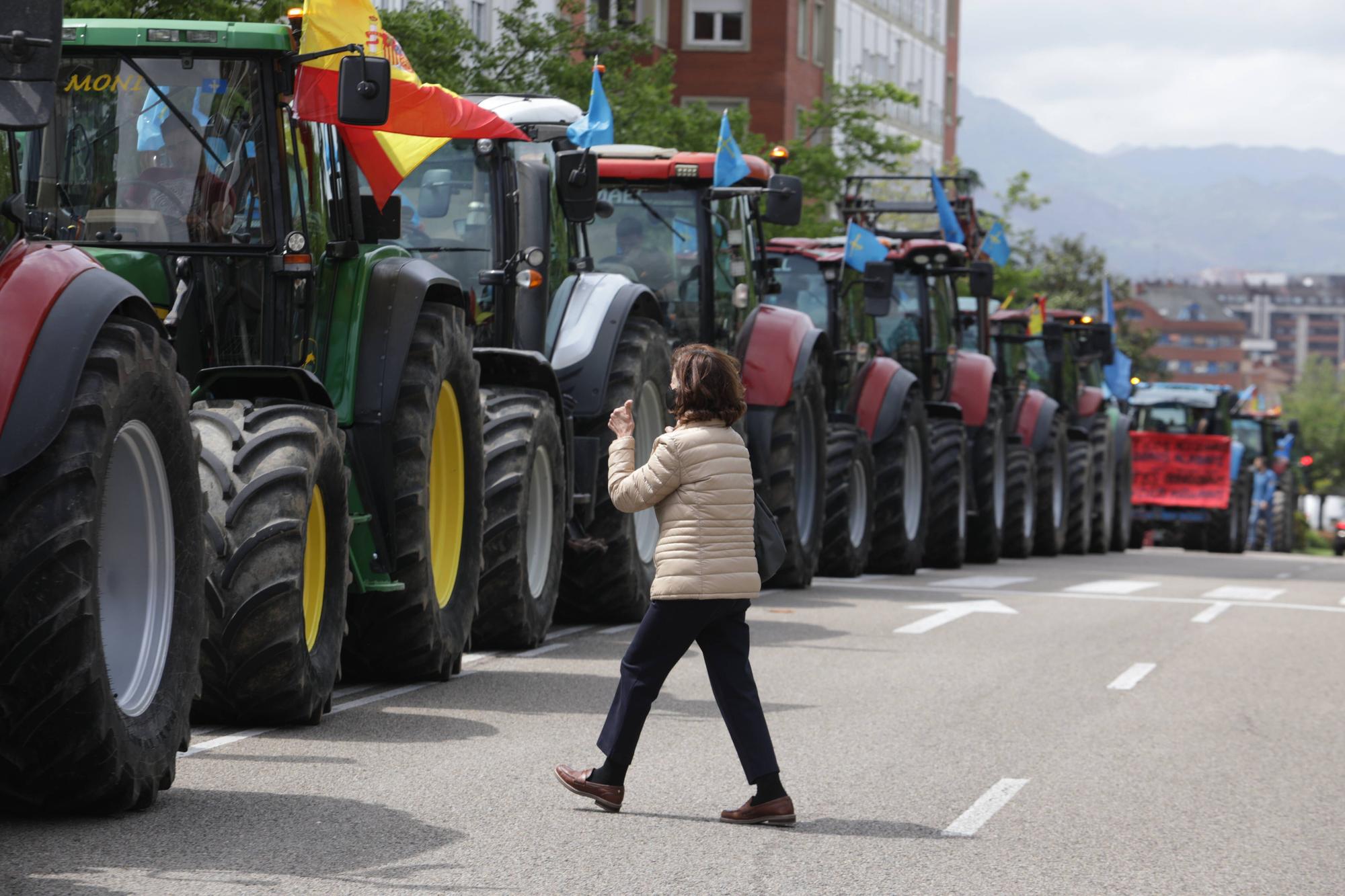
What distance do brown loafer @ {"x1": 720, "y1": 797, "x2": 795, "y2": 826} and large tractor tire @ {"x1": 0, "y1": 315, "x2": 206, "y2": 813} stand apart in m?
1.74

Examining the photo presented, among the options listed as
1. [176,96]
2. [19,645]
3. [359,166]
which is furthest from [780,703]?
[19,645]

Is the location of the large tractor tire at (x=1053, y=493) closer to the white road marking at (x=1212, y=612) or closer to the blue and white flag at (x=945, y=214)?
the blue and white flag at (x=945, y=214)

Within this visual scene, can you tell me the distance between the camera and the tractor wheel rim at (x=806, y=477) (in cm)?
1817

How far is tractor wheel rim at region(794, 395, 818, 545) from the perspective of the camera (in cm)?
1817

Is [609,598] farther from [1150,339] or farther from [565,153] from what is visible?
[1150,339]

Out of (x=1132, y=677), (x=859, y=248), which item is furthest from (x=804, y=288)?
(x=1132, y=677)

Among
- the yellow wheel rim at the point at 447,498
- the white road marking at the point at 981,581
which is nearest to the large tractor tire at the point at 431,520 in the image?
the yellow wheel rim at the point at 447,498

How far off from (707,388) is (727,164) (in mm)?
8669

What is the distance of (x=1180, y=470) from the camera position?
39.4m

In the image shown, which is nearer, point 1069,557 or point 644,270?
point 644,270

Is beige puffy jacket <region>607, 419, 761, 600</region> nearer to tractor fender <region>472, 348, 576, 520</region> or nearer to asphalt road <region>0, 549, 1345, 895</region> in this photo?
asphalt road <region>0, 549, 1345, 895</region>

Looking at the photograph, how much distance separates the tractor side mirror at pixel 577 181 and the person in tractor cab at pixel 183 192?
4025 millimetres

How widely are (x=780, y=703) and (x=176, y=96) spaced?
152 inches

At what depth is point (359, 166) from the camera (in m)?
9.99
